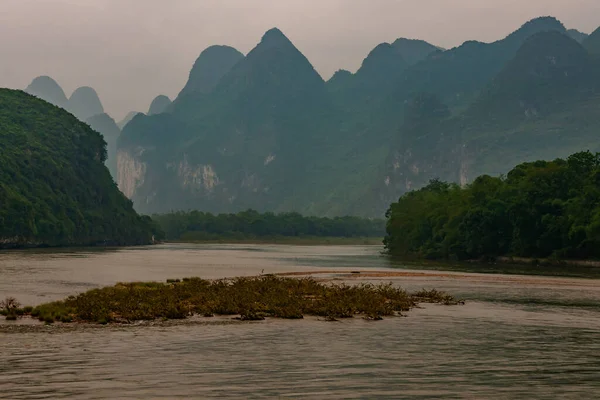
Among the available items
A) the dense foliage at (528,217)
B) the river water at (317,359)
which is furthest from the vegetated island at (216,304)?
the dense foliage at (528,217)

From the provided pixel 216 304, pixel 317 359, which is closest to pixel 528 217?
pixel 216 304

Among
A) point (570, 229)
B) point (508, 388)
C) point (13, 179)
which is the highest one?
point (13, 179)

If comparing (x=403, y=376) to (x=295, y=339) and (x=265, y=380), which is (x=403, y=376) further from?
(x=295, y=339)

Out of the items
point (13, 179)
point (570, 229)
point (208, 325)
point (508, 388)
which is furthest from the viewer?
point (13, 179)

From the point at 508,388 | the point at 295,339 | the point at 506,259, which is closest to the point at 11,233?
the point at 506,259

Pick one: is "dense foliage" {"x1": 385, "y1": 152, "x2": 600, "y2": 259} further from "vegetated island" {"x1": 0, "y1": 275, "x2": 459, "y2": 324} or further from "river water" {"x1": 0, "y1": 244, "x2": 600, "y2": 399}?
"river water" {"x1": 0, "y1": 244, "x2": 600, "y2": 399}

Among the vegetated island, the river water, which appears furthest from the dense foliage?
the river water

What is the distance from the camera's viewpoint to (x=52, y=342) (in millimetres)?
30453

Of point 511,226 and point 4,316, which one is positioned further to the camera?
point 511,226

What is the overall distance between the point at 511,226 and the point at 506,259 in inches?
195

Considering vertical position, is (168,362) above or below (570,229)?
below

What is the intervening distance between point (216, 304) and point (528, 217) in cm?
7641

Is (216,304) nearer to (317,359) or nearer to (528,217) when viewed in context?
(317,359)

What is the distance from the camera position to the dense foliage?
102 meters
